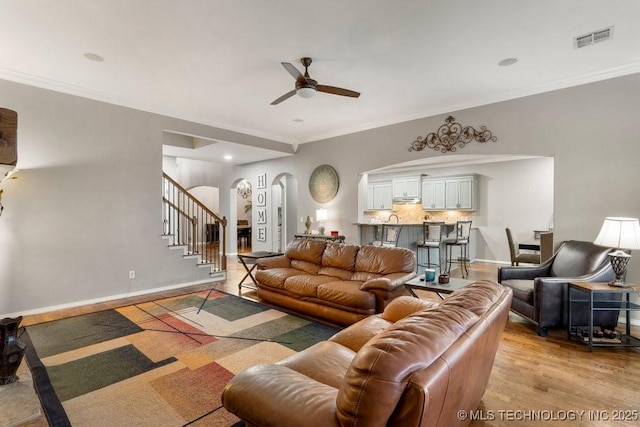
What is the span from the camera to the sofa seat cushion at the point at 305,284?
3.72 meters

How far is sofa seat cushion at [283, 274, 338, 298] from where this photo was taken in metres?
3.72

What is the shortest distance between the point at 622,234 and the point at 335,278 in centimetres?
293

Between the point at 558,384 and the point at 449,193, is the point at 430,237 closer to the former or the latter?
the point at 449,193

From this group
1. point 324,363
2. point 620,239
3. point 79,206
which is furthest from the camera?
point 79,206

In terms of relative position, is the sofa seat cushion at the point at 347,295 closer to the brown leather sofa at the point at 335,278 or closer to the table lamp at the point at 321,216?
the brown leather sofa at the point at 335,278

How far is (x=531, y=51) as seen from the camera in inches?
131

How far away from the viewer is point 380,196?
9.92 metres

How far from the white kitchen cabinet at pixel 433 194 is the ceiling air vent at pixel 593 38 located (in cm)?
573

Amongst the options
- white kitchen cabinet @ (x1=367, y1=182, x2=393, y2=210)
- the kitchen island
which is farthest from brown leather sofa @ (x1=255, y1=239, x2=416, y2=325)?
white kitchen cabinet @ (x1=367, y1=182, x2=393, y2=210)

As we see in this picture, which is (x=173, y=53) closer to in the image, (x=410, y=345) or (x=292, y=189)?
(x=410, y=345)

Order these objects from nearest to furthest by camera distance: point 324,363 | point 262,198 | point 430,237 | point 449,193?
point 324,363
point 430,237
point 262,198
point 449,193

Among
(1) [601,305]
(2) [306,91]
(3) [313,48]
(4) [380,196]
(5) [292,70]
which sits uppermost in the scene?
(3) [313,48]

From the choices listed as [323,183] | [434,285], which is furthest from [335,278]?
[323,183]

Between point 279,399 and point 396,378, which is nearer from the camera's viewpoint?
point 396,378
